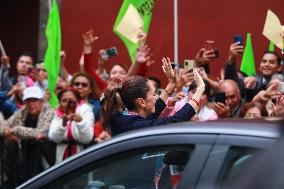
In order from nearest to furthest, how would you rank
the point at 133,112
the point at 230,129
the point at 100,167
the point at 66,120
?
the point at 230,129 < the point at 100,167 < the point at 133,112 < the point at 66,120

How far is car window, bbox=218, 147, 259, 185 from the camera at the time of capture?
2904 mm

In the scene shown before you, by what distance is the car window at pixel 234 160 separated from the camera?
2.90 meters

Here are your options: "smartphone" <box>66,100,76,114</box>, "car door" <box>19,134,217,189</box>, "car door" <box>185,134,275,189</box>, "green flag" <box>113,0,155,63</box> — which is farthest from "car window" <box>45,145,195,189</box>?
"green flag" <box>113,0,155,63</box>

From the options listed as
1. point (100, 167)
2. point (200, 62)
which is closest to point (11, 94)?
point (200, 62)

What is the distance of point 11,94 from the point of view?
995cm

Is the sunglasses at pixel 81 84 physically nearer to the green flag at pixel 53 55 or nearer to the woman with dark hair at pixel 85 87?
the woman with dark hair at pixel 85 87

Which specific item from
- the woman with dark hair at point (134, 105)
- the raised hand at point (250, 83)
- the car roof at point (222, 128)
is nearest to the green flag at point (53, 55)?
the raised hand at point (250, 83)

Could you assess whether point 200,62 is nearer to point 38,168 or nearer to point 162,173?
point 38,168

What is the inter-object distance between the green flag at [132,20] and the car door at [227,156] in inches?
266

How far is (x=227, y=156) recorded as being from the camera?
119 inches

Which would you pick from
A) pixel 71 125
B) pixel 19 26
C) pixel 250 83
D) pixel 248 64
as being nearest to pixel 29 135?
pixel 71 125

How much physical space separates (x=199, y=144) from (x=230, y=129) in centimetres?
14

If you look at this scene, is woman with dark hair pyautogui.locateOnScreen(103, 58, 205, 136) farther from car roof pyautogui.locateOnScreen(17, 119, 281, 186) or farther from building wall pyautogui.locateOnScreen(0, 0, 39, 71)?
building wall pyautogui.locateOnScreen(0, 0, 39, 71)

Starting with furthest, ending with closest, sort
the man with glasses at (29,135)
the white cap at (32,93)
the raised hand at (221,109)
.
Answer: the white cap at (32,93)
the man with glasses at (29,135)
the raised hand at (221,109)
